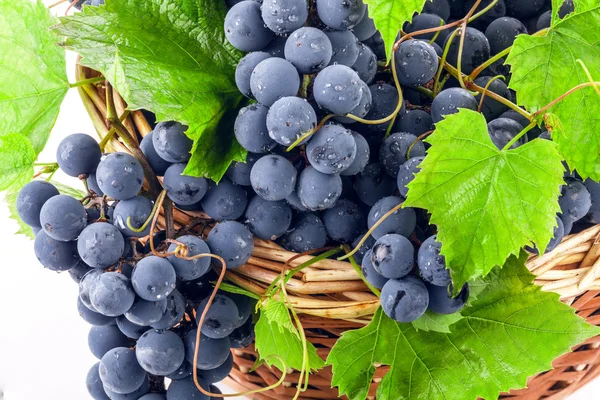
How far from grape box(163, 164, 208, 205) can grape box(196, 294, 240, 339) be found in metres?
0.08

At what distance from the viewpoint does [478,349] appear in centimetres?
52

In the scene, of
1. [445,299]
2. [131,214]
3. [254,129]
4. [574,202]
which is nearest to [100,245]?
[131,214]

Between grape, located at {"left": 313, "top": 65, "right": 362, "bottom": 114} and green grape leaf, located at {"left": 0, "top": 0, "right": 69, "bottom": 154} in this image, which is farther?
green grape leaf, located at {"left": 0, "top": 0, "right": 69, "bottom": 154}

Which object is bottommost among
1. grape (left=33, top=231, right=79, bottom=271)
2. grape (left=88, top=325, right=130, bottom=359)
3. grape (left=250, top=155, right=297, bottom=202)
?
grape (left=88, top=325, right=130, bottom=359)

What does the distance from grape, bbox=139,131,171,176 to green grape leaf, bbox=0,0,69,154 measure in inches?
3.5

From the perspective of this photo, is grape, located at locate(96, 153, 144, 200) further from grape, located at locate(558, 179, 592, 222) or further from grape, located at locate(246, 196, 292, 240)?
grape, located at locate(558, 179, 592, 222)

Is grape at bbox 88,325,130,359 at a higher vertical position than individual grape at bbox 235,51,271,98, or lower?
lower

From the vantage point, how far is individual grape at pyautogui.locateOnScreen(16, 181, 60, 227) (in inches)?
20.2

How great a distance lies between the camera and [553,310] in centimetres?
51

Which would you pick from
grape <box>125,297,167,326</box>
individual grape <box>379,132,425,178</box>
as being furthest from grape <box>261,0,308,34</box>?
grape <box>125,297,167,326</box>

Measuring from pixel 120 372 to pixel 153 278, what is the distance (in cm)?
10

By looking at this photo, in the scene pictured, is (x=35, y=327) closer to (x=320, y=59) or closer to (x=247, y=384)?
(x=247, y=384)

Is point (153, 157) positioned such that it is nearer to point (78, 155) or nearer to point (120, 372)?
point (78, 155)

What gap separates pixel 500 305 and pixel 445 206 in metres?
0.11
